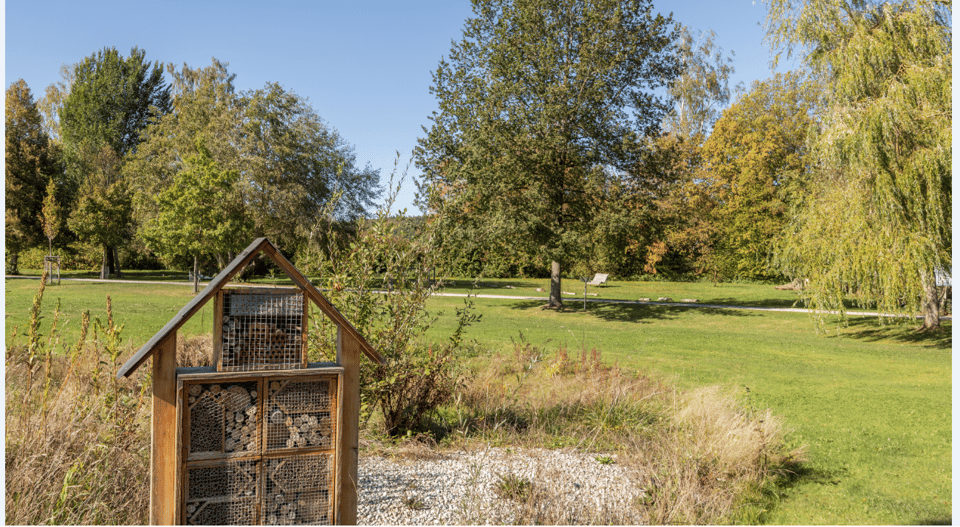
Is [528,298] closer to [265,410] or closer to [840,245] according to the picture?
[840,245]

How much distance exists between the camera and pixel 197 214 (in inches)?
867

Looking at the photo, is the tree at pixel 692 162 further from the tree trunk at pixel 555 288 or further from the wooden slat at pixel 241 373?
the wooden slat at pixel 241 373

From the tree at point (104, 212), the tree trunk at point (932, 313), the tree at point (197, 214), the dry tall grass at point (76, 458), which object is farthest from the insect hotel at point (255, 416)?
the tree at point (104, 212)

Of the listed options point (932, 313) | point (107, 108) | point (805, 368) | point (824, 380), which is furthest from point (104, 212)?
point (932, 313)

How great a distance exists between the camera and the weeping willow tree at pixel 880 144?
475 inches

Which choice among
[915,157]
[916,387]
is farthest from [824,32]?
[916,387]

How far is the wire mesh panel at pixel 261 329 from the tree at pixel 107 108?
126 ft

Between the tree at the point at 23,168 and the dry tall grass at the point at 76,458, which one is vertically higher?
the tree at the point at 23,168

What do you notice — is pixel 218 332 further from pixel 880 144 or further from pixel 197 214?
pixel 197 214

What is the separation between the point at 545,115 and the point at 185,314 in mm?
16430

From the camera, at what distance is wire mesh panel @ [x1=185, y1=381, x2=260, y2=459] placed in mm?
2992

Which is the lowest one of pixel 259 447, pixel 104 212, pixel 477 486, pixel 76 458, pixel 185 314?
pixel 477 486

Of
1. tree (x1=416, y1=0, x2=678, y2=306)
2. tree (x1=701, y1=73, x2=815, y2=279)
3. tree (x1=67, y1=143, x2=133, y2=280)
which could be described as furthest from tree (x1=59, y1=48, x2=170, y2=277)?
tree (x1=701, y1=73, x2=815, y2=279)

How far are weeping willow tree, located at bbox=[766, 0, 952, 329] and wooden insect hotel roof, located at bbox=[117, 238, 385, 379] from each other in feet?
41.5
